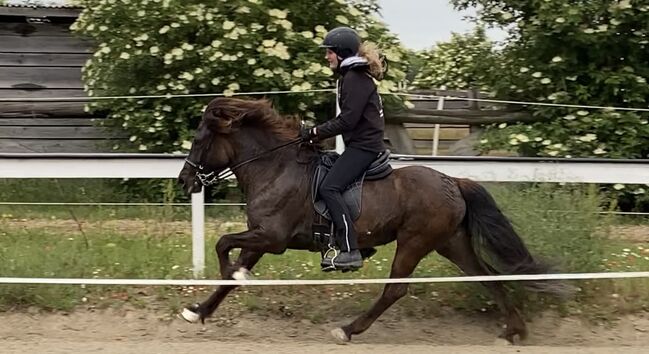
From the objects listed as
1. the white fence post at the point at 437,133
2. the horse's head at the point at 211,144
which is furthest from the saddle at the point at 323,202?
the white fence post at the point at 437,133

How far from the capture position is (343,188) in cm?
674

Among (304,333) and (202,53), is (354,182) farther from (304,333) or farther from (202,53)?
(202,53)

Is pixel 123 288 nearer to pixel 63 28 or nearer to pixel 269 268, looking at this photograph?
pixel 269 268

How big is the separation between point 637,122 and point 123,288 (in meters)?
6.99

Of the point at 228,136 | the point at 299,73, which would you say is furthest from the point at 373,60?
the point at 299,73

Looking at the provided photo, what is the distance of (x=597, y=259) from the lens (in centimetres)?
792

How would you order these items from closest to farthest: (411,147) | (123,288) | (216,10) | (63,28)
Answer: (123,288) < (216,10) < (411,147) < (63,28)

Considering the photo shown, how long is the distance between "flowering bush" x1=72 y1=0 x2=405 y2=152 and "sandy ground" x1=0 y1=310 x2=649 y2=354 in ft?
12.5

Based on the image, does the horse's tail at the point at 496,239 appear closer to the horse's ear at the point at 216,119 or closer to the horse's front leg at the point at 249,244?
the horse's front leg at the point at 249,244

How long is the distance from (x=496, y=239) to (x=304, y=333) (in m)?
1.73

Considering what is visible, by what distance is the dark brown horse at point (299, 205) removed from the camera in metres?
6.77

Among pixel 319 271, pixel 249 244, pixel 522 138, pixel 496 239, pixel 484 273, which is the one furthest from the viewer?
pixel 522 138

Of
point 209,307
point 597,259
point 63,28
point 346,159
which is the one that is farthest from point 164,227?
point 63,28

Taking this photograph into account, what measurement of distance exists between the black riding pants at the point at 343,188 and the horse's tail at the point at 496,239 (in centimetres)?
93
